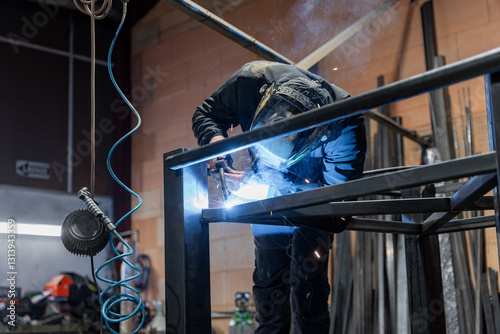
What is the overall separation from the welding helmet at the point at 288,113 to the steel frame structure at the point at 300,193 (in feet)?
0.59

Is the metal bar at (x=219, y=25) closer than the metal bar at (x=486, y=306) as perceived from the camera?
Yes

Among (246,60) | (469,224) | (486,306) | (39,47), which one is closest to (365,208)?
(469,224)

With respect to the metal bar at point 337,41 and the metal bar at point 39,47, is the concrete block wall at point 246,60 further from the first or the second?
the metal bar at point 39,47

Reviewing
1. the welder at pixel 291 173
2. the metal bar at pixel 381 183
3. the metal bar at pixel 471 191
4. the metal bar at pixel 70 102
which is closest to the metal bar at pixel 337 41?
the welder at pixel 291 173

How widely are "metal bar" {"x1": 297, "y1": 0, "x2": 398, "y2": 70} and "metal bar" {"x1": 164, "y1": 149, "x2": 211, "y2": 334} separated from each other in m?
1.38

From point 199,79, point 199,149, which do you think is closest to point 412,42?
point 199,79

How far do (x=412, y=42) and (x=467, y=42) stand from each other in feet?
1.13

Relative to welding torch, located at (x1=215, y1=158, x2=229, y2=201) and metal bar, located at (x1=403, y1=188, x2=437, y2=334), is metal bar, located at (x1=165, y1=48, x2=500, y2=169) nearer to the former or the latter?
welding torch, located at (x1=215, y1=158, x2=229, y2=201)

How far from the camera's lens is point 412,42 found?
11.4 feet

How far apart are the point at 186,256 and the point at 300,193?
31cm

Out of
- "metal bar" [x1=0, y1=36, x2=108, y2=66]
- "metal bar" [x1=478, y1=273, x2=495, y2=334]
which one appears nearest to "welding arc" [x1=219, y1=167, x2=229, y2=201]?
"metal bar" [x1=478, y1=273, x2=495, y2=334]

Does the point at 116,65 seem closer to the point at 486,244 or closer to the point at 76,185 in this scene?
the point at 76,185

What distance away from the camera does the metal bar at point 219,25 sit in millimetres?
1938

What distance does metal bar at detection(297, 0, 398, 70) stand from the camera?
8.43 feet
